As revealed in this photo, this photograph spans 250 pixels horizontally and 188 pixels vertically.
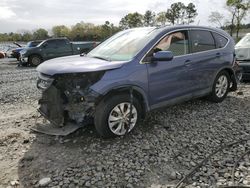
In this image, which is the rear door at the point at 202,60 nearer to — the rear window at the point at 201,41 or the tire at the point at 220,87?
the rear window at the point at 201,41

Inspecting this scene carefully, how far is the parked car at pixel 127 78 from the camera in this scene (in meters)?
4.71

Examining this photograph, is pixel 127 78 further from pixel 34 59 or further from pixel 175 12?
pixel 175 12

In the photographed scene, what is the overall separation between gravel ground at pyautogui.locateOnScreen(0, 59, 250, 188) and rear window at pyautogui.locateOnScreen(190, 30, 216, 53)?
1318 mm

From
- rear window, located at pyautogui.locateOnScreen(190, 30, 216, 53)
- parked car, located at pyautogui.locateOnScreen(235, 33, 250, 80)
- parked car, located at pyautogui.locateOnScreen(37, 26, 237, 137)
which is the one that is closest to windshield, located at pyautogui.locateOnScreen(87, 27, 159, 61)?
parked car, located at pyautogui.locateOnScreen(37, 26, 237, 137)

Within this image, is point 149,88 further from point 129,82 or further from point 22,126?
point 22,126

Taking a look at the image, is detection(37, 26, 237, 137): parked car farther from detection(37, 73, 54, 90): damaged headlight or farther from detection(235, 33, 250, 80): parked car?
detection(235, 33, 250, 80): parked car

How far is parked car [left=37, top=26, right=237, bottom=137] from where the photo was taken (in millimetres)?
4715

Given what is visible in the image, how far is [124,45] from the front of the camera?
558cm

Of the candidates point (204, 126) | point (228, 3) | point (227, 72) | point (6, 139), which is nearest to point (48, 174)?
point (6, 139)

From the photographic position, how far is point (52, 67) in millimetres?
4887

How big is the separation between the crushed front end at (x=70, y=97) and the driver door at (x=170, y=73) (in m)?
1.05

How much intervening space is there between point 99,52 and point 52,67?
1.23m

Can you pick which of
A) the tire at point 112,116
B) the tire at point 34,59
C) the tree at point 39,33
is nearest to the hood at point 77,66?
the tire at point 112,116

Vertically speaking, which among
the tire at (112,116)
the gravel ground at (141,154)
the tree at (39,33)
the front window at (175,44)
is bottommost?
the gravel ground at (141,154)
